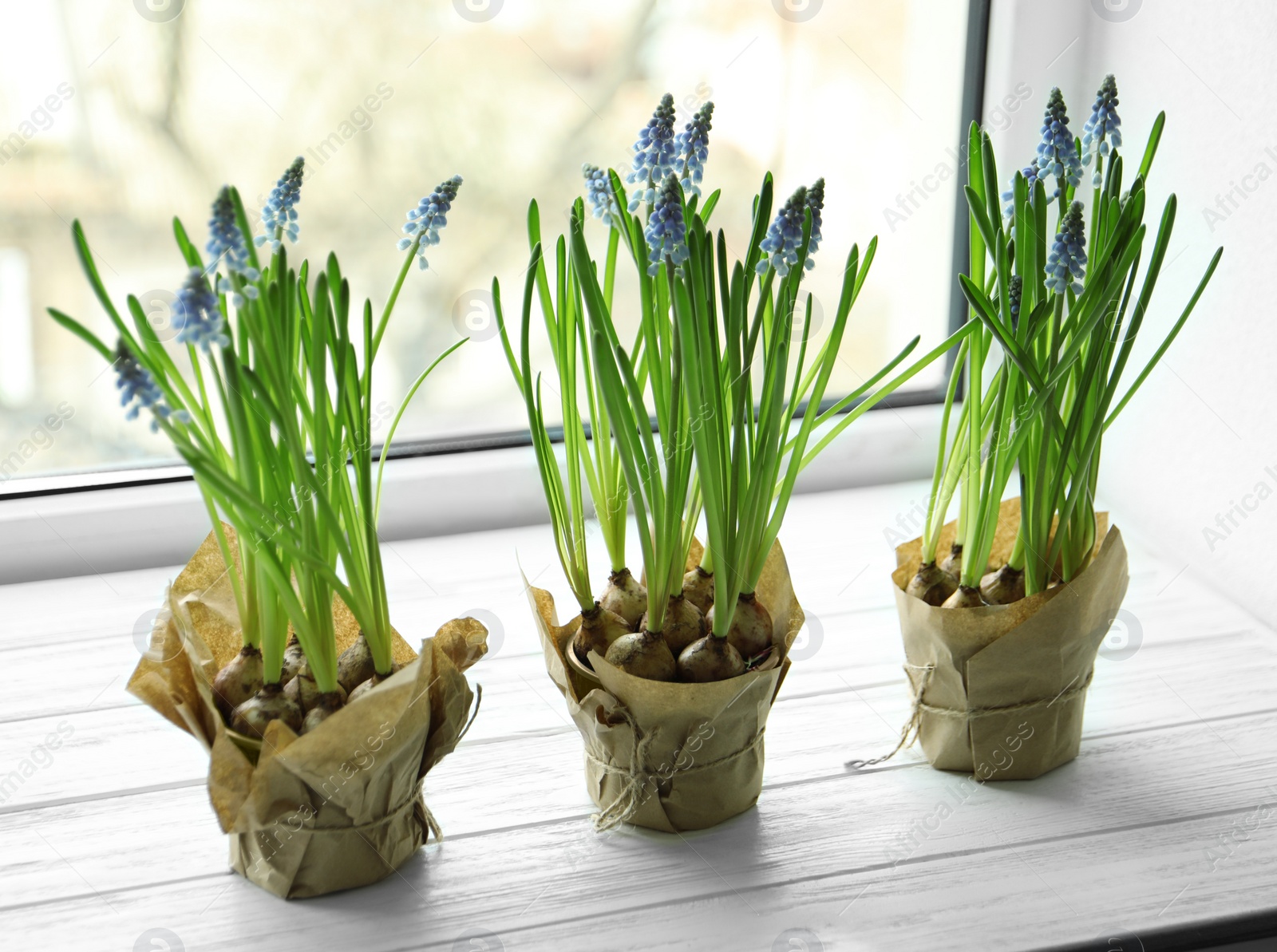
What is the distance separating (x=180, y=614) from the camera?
2.41ft

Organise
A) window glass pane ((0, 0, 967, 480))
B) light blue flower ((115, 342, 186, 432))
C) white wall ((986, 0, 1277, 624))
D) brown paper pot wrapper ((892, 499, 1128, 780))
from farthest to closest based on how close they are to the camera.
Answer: window glass pane ((0, 0, 967, 480))
white wall ((986, 0, 1277, 624))
brown paper pot wrapper ((892, 499, 1128, 780))
light blue flower ((115, 342, 186, 432))

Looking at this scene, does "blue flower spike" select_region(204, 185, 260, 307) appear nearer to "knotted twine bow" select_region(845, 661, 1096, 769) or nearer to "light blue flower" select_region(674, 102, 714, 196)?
"light blue flower" select_region(674, 102, 714, 196)

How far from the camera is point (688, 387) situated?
0.69 meters

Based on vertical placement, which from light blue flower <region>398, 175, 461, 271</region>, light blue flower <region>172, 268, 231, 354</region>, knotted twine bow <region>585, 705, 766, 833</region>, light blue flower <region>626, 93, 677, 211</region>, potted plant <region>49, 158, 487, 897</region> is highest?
light blue flower <region>626, 93, 677, 211</region>

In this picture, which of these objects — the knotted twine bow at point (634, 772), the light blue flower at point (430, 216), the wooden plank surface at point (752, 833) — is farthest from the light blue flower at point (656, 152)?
the wooden plank surface at point (752, 833)

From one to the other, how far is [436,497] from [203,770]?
48 centimetres

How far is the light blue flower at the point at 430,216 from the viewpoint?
2.22ft

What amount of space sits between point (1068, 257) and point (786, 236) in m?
0.18

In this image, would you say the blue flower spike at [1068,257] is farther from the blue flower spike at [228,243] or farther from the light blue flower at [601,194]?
the blue flower spike at [228,243]

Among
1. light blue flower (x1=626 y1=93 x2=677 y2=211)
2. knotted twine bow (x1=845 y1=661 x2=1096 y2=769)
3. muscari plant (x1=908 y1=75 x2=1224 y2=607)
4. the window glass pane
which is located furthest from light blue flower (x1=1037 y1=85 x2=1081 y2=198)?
the window glass pane

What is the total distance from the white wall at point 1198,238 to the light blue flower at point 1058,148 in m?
0.41

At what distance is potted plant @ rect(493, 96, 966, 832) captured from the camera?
0.68 meters

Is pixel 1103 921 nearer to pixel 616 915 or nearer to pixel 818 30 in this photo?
pixel 616 915

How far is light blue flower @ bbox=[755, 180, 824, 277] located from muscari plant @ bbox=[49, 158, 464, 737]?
184 millimetres
